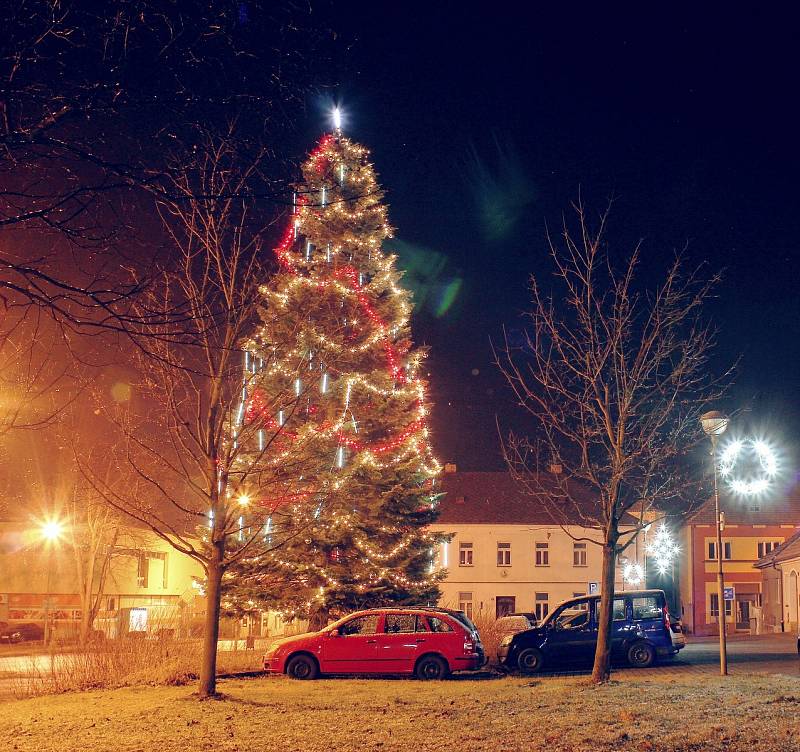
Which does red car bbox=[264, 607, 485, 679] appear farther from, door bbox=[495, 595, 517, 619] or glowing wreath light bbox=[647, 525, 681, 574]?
door bbox=[495, 595, 517, 619]

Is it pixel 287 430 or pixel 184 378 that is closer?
pixel 184 378

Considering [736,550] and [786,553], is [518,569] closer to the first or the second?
[736,550]

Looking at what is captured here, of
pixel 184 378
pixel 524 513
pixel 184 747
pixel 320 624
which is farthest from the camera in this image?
pixel 524 513

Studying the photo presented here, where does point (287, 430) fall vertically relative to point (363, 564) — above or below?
above

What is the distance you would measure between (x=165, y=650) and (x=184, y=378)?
5.87m

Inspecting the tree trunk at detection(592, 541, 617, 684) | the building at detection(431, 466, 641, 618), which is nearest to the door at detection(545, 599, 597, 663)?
the tree trunk at detection(592, 541, 617, 684)

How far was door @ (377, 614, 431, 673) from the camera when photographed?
59.9 feet

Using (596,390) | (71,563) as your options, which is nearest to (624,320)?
(596,390)

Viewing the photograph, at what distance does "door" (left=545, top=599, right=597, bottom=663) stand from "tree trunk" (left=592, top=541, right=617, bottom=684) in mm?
4607

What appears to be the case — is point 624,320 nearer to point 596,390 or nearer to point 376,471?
point 596,390

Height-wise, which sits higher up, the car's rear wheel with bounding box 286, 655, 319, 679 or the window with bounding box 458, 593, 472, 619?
the car's rear wheel with bounding box 286, 655, 319, 679

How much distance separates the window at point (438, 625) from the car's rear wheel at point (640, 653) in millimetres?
4714

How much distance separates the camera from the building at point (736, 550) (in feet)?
195

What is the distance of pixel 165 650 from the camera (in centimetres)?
1720
